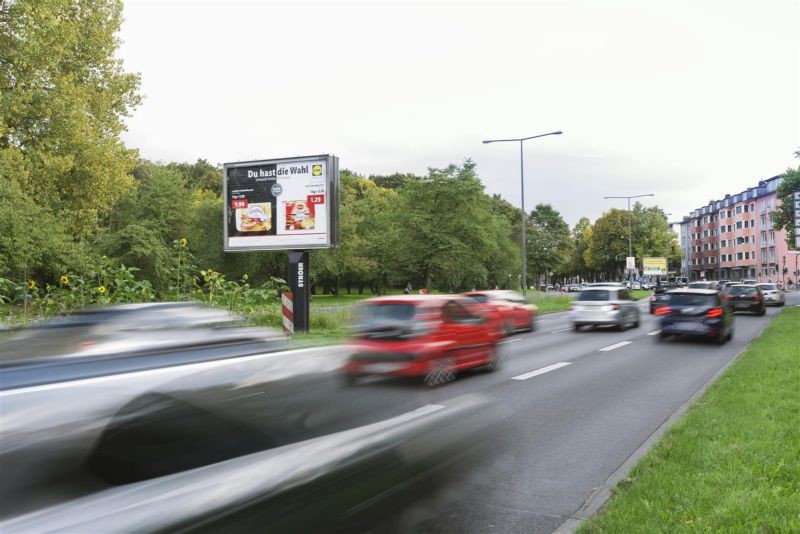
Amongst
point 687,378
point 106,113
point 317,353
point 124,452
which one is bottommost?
point 687,378

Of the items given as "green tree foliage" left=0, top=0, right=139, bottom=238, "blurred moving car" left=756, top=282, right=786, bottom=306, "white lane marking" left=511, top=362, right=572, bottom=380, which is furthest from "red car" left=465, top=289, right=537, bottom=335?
"blurred moving car" left=756, top=282, right=786, bottom=306

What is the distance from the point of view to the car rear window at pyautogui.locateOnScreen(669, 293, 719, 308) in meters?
16.8

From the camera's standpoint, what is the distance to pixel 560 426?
734cm

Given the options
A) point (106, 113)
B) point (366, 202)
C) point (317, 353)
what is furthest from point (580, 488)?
point (366, 202)

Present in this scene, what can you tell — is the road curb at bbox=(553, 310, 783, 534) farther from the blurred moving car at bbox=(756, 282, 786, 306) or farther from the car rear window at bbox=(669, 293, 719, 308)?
the blurred moving car at bbox=(756, 282, 786, 306)

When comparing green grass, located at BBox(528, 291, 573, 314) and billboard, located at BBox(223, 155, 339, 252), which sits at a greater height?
billboard, located at BBox(223, 155, 339, 252)

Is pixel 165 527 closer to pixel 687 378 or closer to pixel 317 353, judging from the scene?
pixel 317 353

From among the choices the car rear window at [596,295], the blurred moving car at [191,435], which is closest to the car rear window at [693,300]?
the car rear window at [596,295]

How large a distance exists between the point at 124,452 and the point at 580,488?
396 cm

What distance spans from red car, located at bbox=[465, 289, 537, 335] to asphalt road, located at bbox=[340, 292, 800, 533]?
193 inches

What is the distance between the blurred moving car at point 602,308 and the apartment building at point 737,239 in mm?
75719

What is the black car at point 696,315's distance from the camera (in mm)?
16562

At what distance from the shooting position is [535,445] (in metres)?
6.50

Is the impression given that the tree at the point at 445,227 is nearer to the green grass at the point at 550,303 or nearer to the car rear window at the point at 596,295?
the green grass at the point at 550,303
